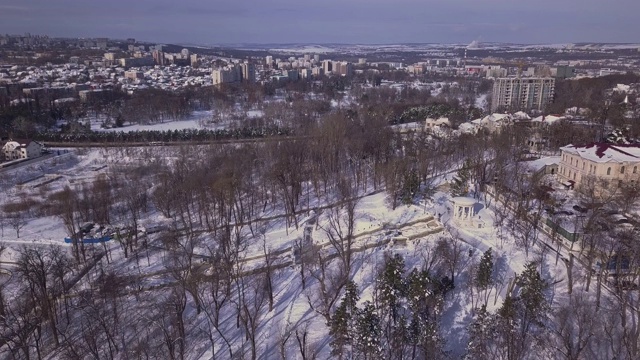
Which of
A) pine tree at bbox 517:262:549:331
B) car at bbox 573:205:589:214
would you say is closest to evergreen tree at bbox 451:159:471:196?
car at bbox 573:205:589:214

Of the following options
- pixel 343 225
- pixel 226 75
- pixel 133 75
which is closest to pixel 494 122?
pixel 343 225

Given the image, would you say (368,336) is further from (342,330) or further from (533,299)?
(533,299)

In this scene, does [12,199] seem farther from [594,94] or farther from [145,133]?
[594,94]

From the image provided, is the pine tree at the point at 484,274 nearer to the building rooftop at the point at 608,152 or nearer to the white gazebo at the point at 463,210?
the white gazebo at the point at 463,210

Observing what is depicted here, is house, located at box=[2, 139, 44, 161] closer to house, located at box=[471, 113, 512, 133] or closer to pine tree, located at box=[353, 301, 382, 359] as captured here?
pine tree, located at box=[353, 301, 382, 359]

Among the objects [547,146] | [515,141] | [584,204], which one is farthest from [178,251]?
[547,146]
